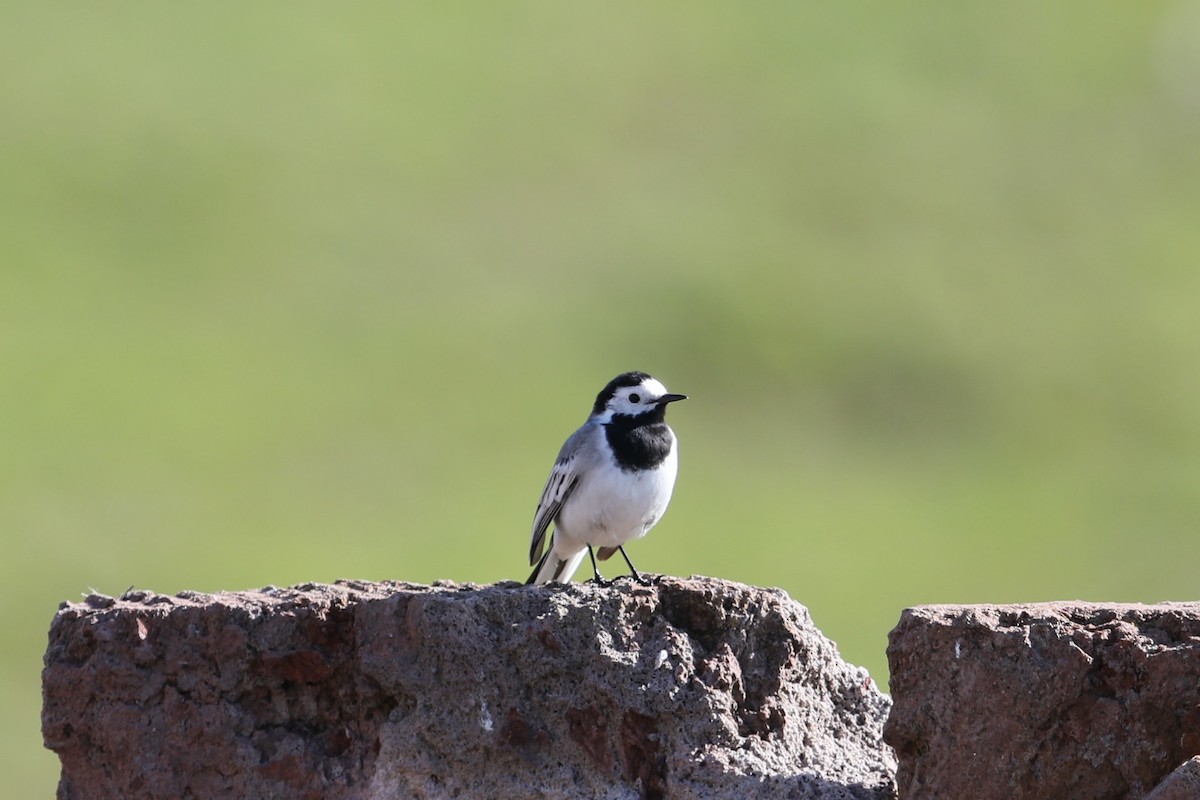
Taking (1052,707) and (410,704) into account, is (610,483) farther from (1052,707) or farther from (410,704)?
(1052,707)

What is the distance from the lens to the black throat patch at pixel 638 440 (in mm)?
7496

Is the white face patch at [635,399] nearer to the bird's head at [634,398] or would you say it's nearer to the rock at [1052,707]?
the bird's head at [634,398]

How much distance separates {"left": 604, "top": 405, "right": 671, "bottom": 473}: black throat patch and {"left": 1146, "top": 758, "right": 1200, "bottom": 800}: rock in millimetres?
3764

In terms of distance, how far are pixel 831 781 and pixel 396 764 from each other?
123 centimetres

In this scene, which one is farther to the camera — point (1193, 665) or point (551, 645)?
point (551, 645)

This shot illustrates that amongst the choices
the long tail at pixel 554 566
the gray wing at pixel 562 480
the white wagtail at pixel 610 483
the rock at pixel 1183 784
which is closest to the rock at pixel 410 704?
the rock at pixel 1183 784

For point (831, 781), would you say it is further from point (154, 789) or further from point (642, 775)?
point (154, 789)

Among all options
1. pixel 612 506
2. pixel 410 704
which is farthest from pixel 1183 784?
pixel 612 506

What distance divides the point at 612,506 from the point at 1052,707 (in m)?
3.32

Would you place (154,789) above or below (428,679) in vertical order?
below

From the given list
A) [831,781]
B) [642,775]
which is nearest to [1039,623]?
[831,781]

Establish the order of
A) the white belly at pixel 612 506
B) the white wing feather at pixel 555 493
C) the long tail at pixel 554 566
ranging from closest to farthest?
the white belly at pixel 612 506, the white wing feather at pixel 555 493, the long tail at pixel 554 566

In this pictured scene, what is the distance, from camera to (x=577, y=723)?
477 centimetres

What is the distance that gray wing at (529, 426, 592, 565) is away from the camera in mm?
7484
